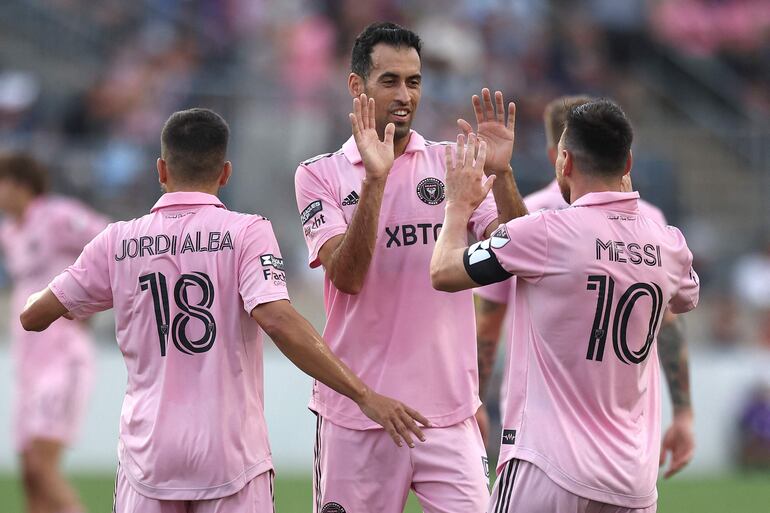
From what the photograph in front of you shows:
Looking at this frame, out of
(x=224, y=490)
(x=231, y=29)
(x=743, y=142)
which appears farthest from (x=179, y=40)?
(x=224, y=490)

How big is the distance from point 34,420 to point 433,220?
15.0ft

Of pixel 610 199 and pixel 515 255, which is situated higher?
pixel 610 199

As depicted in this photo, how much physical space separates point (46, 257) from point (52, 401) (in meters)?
1.04

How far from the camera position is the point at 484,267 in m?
5.26

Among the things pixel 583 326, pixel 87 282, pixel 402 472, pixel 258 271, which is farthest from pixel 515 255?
pixel 87 282

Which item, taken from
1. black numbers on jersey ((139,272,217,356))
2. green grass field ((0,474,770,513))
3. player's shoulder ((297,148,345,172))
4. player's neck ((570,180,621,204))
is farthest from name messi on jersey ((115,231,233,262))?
green grass field ((0,474,770,513))

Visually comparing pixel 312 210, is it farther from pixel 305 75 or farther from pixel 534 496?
pixel 305 75

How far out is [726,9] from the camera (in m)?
18.6

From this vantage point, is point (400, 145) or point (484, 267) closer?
point (484, 267)

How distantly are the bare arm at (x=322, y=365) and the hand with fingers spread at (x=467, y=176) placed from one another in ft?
2.62

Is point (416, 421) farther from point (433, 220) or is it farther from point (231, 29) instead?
point (231, 29)

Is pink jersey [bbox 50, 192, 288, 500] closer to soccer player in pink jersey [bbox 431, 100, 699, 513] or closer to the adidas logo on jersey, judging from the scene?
the adidas logo on jersey

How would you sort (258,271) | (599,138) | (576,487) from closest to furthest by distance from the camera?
(576,487), (599,138), (258,271)

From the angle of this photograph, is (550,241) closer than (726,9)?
Yes
